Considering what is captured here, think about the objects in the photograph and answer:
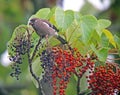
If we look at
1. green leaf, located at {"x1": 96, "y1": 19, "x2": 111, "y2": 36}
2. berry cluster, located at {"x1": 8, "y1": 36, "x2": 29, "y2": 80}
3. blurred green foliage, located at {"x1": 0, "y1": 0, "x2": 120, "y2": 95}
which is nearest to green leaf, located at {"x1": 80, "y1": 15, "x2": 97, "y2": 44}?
green leaf, located at {"x1": 96, "y1": 19, "x2": 111, "y2": 36}

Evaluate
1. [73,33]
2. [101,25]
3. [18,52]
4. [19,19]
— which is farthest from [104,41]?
[19,19]

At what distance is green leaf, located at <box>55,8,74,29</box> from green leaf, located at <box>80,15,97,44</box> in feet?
0.21

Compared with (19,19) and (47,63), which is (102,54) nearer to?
(47,63)

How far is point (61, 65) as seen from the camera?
3.29 meters

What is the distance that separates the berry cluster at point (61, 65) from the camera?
3258 mm

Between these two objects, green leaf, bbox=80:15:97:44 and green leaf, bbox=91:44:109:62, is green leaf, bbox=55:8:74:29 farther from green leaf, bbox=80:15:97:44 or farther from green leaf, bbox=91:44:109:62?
green leaf, bbox=91:44:109:62

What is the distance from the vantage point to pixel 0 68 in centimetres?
796

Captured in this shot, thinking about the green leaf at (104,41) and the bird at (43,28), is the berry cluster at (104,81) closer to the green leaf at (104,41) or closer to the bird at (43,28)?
the green leaf at (104,41)

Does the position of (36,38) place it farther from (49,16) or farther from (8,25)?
(8,25)

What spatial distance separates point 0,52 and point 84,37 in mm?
4405

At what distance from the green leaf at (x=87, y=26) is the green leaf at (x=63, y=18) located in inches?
2.5

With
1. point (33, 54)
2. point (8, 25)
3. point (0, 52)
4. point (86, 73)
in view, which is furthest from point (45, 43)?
point (8, 25)

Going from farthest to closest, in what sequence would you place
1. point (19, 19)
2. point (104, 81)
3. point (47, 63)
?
1. point (19, 19)
2. point (104, 81)
3. point (47, 63)

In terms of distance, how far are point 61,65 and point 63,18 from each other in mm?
249
